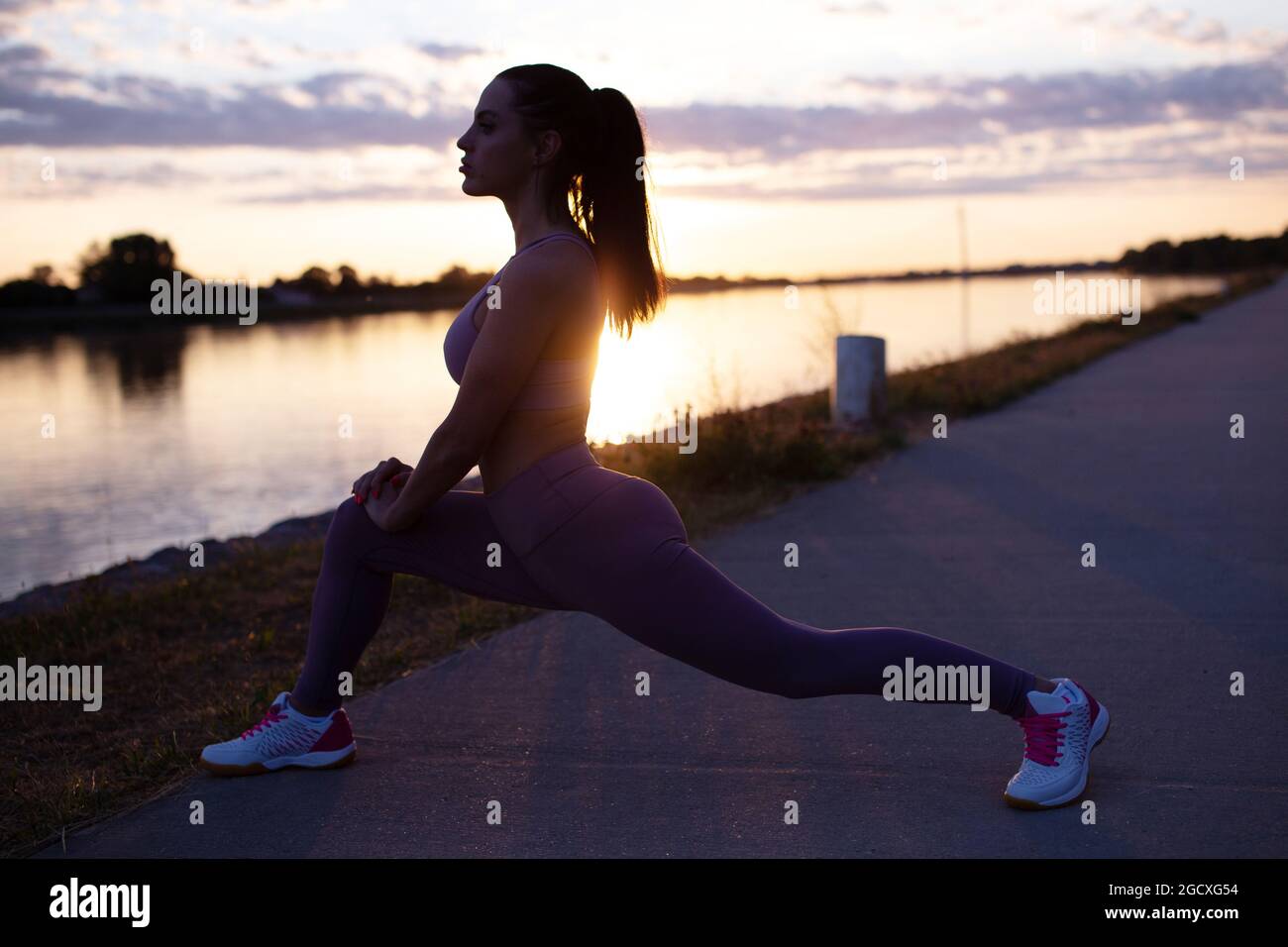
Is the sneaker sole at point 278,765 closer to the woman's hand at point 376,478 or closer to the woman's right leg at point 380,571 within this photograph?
the woman's right leg at point 380,571

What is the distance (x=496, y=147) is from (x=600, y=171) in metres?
0.27

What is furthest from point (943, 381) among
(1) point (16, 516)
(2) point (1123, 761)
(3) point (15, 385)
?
(3) point (15, 385)

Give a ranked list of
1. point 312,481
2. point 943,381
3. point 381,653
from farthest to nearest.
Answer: point 943,381
point 312,481
point 381,653

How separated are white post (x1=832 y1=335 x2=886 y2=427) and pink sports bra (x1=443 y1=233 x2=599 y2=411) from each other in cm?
775

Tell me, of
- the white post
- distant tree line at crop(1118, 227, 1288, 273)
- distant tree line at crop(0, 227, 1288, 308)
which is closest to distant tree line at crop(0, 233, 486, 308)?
distant tree line at crop(0, 227, 1288, 308)

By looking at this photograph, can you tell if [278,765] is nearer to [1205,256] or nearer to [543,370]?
[543,370]

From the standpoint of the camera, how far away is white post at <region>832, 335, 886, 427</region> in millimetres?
10789

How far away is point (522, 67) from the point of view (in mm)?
3186

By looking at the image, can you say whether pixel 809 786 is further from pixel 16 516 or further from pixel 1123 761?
pixel 16 516

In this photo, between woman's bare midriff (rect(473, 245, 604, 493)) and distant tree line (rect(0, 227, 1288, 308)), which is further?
distant tree line (rect(0, 227, 1288, 308))

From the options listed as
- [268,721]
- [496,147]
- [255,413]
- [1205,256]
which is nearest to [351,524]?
[268,721]

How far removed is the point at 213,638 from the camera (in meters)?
5.75

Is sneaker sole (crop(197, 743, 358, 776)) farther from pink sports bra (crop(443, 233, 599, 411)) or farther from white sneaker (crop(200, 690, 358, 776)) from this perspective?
pink sports bra (crop(443, 233, 599, 411))
